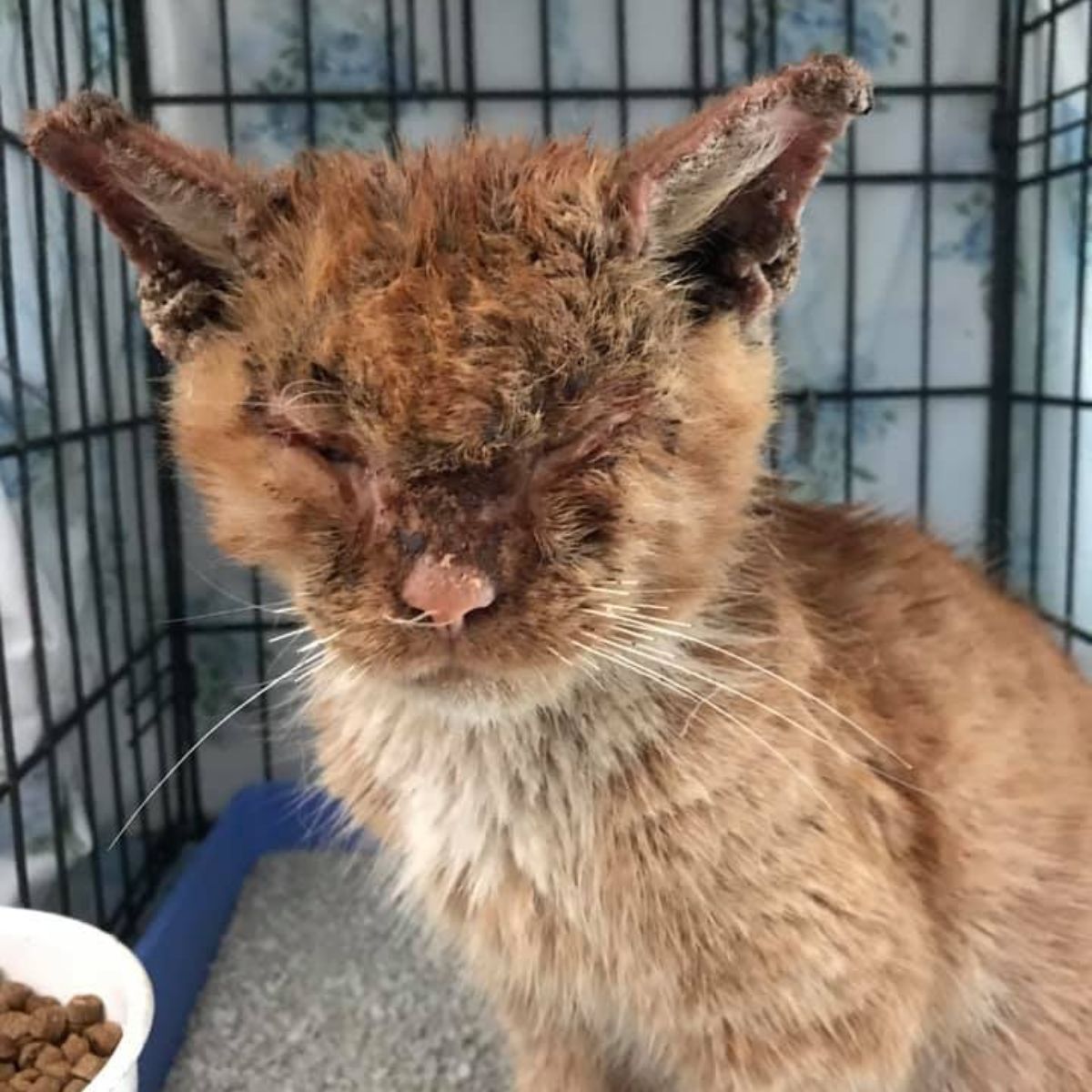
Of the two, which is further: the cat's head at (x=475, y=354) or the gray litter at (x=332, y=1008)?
the gray litter at (x=332, y=1008)

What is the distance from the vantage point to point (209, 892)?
143 cm

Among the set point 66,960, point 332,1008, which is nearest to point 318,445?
point 66,960

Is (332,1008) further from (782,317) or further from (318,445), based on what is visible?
(782,317)

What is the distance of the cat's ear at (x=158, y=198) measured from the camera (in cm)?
74

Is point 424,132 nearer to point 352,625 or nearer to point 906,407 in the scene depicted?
point 906,407

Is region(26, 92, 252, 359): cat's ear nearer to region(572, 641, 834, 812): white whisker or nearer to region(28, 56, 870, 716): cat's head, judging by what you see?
region(28, 56, 870, 716): cat's head

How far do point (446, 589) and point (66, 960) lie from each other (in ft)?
1.75

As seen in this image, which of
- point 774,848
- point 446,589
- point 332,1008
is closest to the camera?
point 446,589

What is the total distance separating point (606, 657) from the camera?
79 centimetres

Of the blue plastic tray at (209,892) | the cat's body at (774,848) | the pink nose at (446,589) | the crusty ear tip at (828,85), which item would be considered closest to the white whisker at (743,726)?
the cat's body at (774,848)

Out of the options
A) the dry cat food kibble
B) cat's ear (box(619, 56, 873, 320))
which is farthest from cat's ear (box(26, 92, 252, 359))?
the dry cat food kibble

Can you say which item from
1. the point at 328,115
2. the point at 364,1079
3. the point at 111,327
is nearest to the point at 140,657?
the point at 111,327

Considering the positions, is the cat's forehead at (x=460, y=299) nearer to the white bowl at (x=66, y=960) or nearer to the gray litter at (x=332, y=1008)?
the white bowl at (x=66, y=960)

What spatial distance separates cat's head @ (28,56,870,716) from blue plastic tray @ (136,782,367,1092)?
21.3 inches
